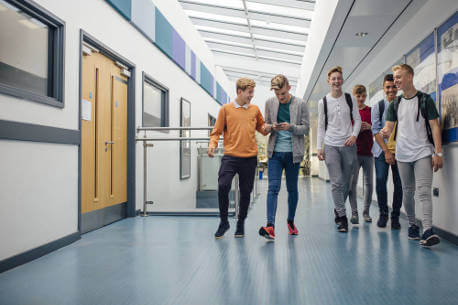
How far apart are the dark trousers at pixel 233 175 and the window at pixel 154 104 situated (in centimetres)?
217

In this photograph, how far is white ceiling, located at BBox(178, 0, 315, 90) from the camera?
687 cm

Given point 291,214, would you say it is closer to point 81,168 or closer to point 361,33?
point 81,168

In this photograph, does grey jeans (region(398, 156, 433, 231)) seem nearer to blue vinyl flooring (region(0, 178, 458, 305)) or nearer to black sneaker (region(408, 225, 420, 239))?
black sneaker (region(408, 225, 420, 239))

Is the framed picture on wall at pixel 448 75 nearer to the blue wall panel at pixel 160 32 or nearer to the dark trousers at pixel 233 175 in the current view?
the dark trousers at pixel 233 175

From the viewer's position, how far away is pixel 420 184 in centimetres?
274

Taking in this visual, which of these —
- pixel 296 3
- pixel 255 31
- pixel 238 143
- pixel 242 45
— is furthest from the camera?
pixel 242 45

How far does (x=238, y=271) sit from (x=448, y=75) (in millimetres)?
2298

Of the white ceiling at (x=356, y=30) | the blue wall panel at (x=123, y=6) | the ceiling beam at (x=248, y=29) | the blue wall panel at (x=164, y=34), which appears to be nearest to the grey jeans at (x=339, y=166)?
the white ceiling at (x=356, y=30)

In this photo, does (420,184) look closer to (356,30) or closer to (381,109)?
(381,109)

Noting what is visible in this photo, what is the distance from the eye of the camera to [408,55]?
3961 mm

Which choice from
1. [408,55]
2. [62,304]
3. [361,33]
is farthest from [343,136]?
[62,304]

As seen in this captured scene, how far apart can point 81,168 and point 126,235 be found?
0.72 m

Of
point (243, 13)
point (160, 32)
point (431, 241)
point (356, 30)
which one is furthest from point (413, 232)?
point (243, 13)

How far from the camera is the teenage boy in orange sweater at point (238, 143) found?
3002 mm
